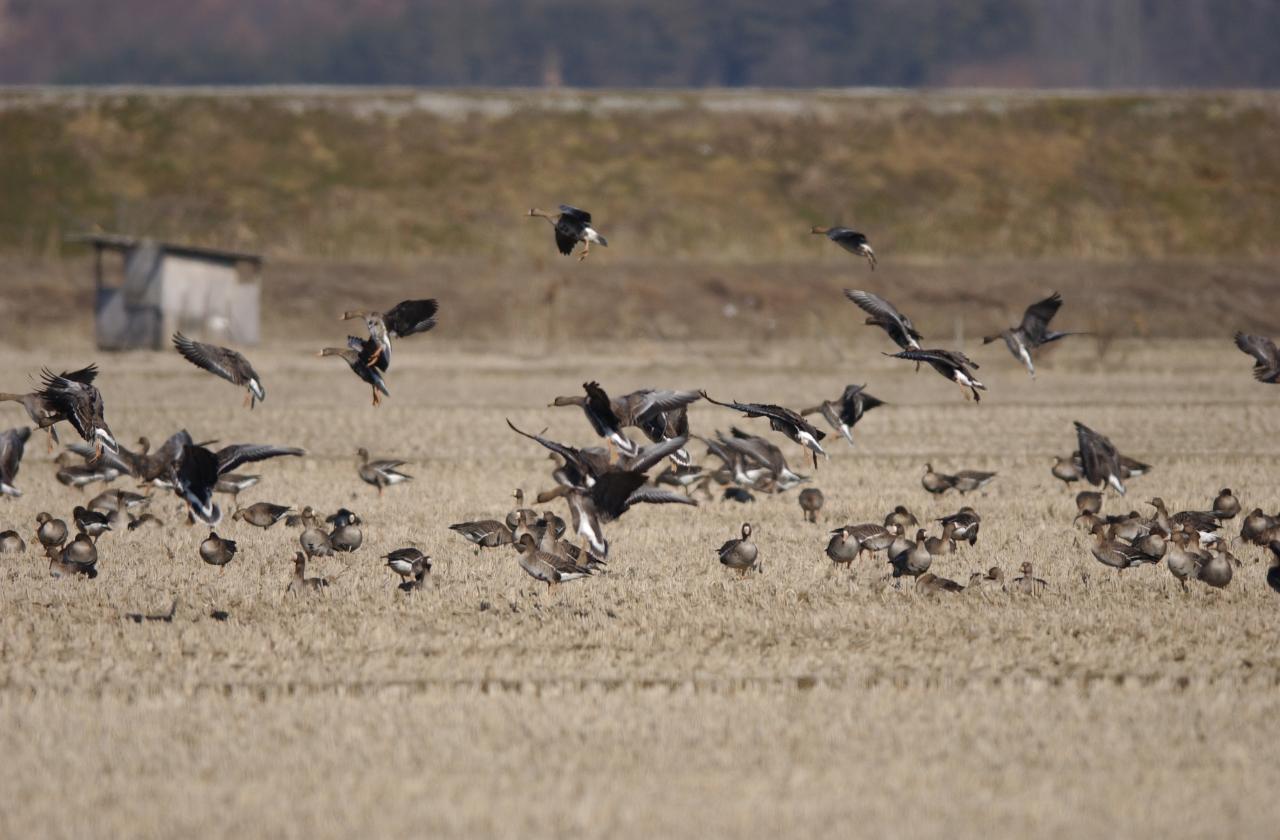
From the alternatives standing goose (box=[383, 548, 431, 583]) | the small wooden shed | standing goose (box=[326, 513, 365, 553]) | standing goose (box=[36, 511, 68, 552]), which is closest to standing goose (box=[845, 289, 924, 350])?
standing goose (box=[383, 548, 431, 583])

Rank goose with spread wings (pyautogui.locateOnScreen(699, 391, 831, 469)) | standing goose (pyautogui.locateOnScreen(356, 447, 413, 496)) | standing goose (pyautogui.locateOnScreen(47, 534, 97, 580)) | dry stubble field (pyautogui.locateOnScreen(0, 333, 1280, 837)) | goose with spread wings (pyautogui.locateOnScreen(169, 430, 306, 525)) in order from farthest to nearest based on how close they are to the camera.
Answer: standing goose (pyautogui.locateOnScreen(356, 447, 413, 496)) < goose with spread wings (pyautogui.locateOnScreen(169, 430, 306, 525)) < standing goose (pyautogui.locateOnScreen(47, 534, 97, 580)) < goose with spread wings (pyautogui.locateOnScreen(699, 391, 831, 469)) < dry stubble field (pyautogui.locateOnScreen(0, 333, 1280, 837))

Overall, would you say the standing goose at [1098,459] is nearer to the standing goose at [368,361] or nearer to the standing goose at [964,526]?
the standing goose at [964,526]

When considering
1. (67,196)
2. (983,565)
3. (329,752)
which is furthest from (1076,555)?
(67,196)

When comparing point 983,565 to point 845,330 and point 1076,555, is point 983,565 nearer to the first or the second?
point 1076,555

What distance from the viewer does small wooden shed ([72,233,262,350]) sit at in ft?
161

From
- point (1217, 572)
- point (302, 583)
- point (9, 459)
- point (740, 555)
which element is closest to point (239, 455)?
point (302, 583)

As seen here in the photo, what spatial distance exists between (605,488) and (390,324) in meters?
3.30

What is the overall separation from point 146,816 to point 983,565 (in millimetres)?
8696

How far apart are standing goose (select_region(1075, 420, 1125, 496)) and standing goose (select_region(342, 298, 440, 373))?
21.6 feet

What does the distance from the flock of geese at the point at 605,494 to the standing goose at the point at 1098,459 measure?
0.02 m

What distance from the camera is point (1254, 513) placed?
14.9m

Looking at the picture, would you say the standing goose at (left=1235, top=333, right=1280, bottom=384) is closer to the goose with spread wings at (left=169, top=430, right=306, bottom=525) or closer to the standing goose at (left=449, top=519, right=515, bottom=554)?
the standing goose at (left=449, top=519, right=515, bottom=554)

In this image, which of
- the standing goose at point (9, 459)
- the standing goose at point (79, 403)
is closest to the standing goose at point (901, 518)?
the standing goose at point (79, 403)

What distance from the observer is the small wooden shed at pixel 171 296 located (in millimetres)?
49031
